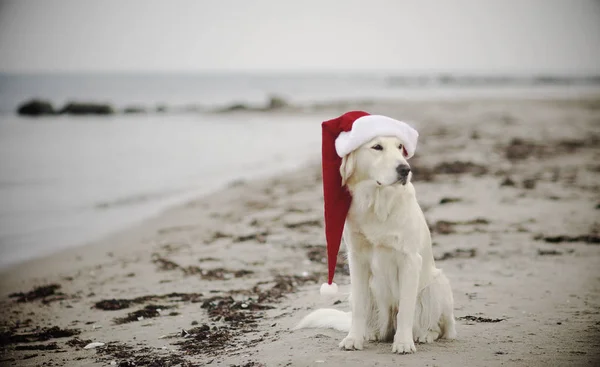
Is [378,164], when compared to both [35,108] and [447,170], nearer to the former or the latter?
[447,170]

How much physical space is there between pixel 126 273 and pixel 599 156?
10.1m

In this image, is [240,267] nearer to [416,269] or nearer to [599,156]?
[416,269]

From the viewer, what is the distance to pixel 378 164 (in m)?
3.15

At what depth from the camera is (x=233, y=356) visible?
3.60 meters

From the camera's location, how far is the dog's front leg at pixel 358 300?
133 inches

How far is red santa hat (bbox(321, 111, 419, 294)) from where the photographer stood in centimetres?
321

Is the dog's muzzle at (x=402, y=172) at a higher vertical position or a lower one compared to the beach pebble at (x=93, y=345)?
higher

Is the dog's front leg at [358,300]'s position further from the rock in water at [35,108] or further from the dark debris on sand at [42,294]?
the rock in water at [35,108]

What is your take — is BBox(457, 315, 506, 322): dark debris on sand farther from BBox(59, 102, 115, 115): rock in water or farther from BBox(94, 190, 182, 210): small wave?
BBox(59, 102, 115, 115): rock in water

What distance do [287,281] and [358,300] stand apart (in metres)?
2.05

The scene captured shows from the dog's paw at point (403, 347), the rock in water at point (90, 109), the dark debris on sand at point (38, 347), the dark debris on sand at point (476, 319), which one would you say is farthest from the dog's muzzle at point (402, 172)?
the rock in water at point (90, 109)

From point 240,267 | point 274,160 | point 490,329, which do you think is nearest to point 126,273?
point 240,267

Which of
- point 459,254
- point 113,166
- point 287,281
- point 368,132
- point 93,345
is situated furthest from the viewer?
point 113,166

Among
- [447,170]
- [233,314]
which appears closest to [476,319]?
[233,314]
